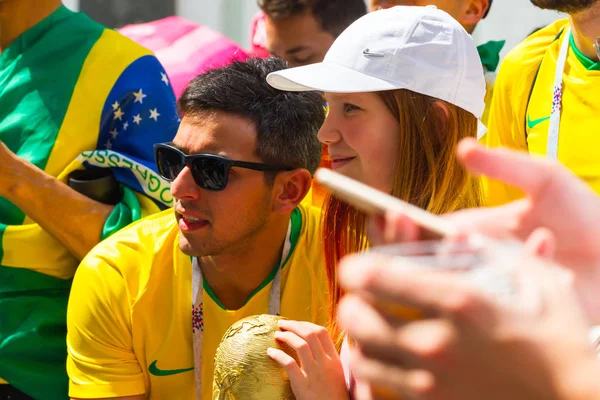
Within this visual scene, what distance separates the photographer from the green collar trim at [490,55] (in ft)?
10.3

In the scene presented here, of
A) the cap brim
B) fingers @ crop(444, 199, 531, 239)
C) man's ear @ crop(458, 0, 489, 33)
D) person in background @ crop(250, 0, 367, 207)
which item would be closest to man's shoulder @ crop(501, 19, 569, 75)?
man's ear @ crop(458, 0, 489, 33)

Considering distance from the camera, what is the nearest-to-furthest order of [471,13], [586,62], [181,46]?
[586,62]
[471,13]
[181,46]

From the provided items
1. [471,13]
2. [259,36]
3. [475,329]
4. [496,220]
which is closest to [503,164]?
[496,220]

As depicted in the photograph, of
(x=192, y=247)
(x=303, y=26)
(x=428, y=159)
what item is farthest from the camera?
(x=303, y=26)

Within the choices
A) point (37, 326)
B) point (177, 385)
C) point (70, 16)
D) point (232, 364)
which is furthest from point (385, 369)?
point (70, 16)

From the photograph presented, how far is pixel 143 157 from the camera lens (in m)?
2.68

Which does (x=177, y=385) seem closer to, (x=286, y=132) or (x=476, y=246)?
(x=286, y=132)

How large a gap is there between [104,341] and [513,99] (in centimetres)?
135

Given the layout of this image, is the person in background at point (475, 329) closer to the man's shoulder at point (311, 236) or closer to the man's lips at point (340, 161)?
the man's lips at point (340, 161)

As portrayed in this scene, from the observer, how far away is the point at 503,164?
75 cm

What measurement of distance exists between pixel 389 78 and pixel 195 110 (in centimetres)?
63

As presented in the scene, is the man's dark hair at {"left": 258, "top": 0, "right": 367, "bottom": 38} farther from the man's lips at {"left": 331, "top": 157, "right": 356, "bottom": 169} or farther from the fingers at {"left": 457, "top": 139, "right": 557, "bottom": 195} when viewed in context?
the fingers at {"left": 457, "top": 139, "right": 557, "bottom": 195}

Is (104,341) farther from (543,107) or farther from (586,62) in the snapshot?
(586,62)

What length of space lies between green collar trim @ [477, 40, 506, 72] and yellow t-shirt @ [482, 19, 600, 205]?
1.41 feet
